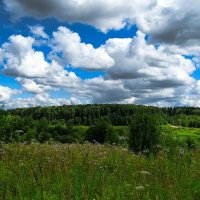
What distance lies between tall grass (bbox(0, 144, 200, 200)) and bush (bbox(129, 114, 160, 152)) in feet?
12.9

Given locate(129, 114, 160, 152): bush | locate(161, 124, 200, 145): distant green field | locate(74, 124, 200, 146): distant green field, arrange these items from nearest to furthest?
locate(129, 114, 160, 152): bush → locate(161, 124, 200, 145): distant green field → locate(74, 124, 200, 146): distant green field

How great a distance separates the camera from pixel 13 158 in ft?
26.7

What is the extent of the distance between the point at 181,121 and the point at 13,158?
179 metres

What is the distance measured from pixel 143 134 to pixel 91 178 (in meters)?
7.76

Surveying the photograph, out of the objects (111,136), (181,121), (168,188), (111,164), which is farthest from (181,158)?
Result: (181,121)

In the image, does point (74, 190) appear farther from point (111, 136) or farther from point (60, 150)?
point (111, 136)

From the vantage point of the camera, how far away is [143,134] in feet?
45.6

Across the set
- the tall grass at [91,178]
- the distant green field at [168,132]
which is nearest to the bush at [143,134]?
the distant green field at [168,132]

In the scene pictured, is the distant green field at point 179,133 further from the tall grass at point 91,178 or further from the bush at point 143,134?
the tall grass at point 91,178

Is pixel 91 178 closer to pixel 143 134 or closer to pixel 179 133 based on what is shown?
pixel 143 134

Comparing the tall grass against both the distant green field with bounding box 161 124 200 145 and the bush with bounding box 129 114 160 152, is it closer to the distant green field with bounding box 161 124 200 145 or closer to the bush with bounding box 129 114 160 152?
the distant green field with bounding box 161 124 200 145

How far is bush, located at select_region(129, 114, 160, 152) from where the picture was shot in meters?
13.8

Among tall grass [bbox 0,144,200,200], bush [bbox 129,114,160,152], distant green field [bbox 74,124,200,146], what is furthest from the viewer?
distant green field [bbox 74,124,200,146]

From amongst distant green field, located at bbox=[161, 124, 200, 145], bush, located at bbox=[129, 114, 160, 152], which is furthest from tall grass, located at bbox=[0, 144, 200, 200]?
bush, located at bbox=[129, 114, 160, 152]
